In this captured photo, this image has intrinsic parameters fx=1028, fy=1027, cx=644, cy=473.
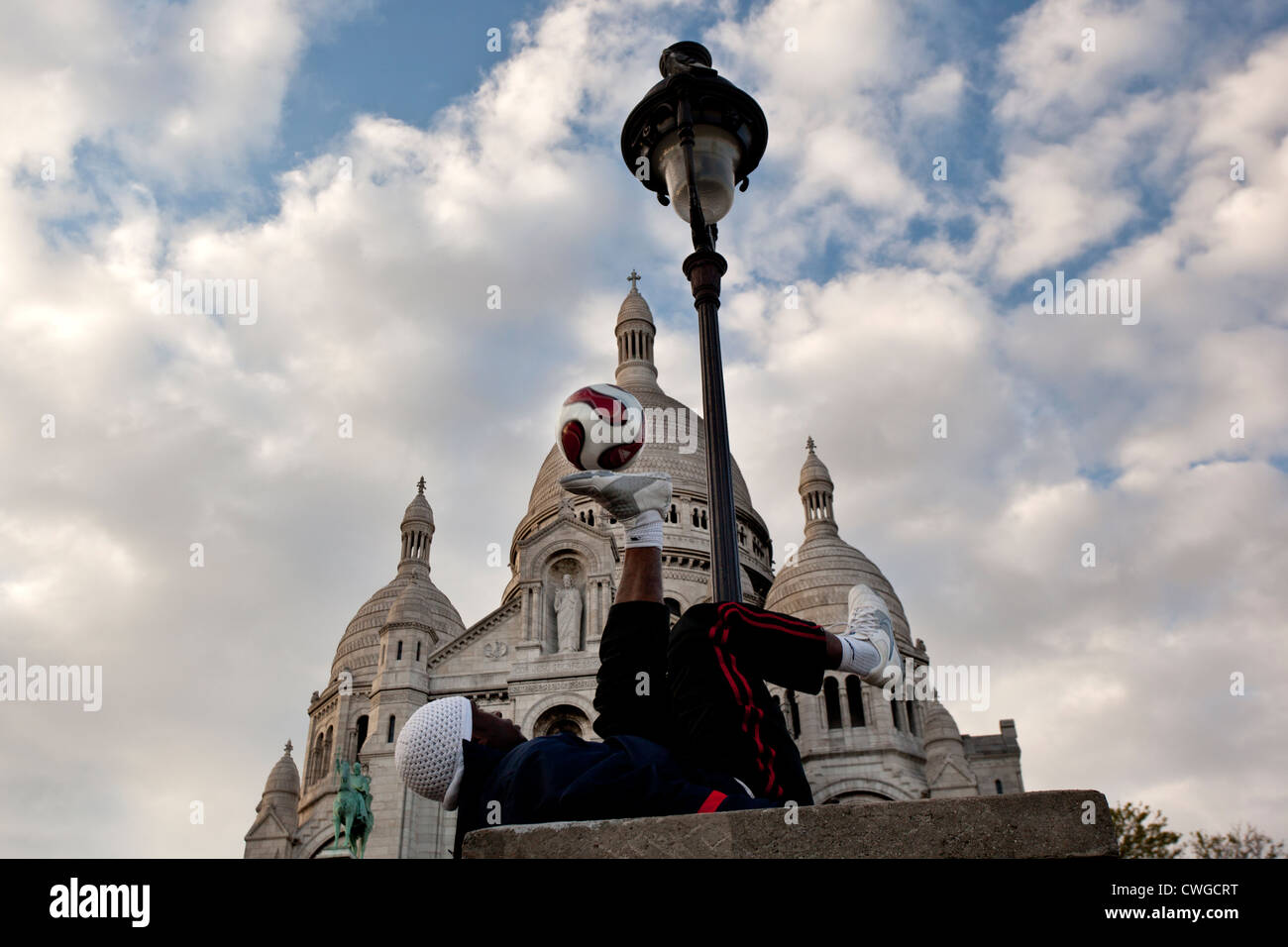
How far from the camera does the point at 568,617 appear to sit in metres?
30.9

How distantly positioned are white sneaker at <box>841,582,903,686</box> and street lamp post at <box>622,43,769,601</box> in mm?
2855

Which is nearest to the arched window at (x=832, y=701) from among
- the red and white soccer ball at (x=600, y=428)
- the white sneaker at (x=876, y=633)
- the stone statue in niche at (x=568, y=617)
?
the stone statue in niche at (x=568, y=617)

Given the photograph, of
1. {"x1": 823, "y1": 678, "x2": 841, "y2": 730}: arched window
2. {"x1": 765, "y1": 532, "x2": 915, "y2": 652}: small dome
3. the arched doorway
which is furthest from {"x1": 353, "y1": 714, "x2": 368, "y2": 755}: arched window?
{"x1": 823, "y1": 678, "x2": 841, "y2": 730}: arched window

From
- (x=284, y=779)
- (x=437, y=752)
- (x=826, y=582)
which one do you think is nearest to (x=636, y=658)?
(x=437, y=752)

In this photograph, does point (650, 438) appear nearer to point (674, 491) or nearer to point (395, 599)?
point (674, 491)

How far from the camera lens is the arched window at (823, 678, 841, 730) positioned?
1255 inches

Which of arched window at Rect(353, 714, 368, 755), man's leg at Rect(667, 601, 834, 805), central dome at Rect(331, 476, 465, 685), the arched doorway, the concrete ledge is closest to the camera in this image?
the concrete ledge

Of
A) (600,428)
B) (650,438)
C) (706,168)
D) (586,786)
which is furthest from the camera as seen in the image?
(650,438)

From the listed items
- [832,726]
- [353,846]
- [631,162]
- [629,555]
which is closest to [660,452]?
[832,726]

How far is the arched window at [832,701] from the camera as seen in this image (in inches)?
1255

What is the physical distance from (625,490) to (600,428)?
40.2 inches

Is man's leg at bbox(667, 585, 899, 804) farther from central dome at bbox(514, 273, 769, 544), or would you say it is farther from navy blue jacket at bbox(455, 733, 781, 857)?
central dome at bbox(514, 273, 769, 544)

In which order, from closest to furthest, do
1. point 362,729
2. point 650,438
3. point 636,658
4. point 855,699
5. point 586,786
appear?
1. point 586,786
2. point 636,658
3. point 855,699
4. point 362,729
5. point 650,438
